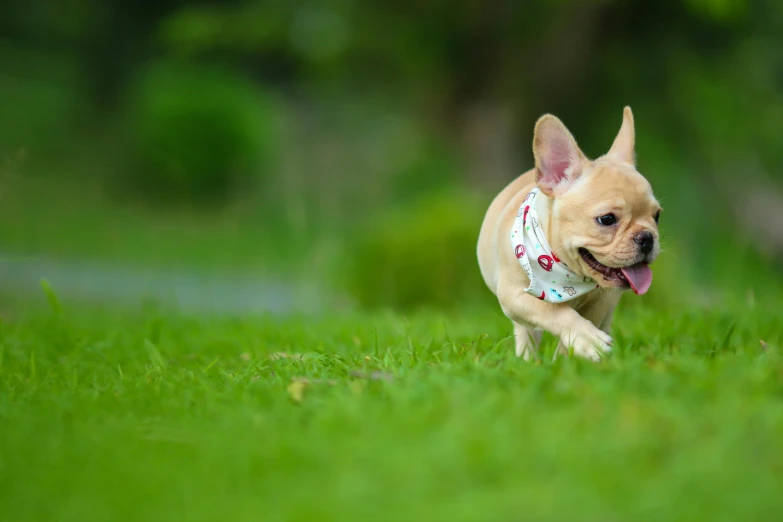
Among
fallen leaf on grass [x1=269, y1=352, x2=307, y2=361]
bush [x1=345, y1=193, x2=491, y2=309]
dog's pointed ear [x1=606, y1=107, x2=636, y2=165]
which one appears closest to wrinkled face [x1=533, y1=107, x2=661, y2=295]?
dog's pointed ear [x1=606, y1=107, x2=636, y2=165]

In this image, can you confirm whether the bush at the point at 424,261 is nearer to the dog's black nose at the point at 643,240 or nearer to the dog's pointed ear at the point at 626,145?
the dog's pointed ear at the point at 626,145

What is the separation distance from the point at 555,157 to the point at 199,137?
1272cm

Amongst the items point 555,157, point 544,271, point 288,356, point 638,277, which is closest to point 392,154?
point 288,356

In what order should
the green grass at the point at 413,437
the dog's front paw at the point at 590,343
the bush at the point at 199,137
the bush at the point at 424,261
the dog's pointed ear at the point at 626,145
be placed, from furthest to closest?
1. the bush at the point at 199,137
2. the bush at the point at 424,261
3. the dog's pointed ear at the point at 626,145
4. the dog's front paw at the point at 590,343
5. the green grass at the point at 413,437

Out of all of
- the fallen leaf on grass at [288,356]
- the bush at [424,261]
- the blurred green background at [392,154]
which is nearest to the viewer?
the fallen leaf on grass at [288,356]

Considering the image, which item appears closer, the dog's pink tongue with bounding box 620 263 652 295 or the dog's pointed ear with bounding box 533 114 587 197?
the dog's pink tongue with bounding box 620 263 652 295

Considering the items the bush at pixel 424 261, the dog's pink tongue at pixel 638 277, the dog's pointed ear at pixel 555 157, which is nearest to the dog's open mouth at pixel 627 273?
the dog's pink tongue at pixel 638 277

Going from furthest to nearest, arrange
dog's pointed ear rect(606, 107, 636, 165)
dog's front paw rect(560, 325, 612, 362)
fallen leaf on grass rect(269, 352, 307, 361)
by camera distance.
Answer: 1. fallen leaf on grass rect(269, 352, 307, 361)
2. dog's pointed ear rect(606, 107, 636, 165)
3. dog's front paw rect(560, 325, 612, 362)

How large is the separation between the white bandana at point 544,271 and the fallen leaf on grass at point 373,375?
821 mm

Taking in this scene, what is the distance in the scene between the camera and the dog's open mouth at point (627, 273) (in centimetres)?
405

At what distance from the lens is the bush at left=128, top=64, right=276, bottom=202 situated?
1612 centimetres

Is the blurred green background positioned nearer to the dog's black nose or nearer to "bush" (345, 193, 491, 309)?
"bush" (345, 193, 491, 309)

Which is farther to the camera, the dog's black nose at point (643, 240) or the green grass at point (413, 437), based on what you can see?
the dog's black nose at point (643, 240)

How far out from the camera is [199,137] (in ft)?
53.0
